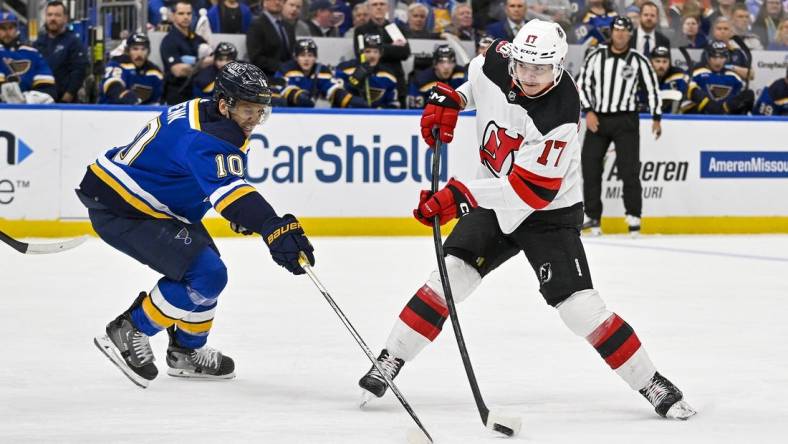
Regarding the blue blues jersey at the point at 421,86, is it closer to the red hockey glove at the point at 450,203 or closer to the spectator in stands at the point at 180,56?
the spectator in stands at the point at 180,56

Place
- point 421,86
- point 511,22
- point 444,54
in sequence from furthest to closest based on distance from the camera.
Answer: point 511,22, point 421,86, point 444,54

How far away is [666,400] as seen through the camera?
3.54 metres

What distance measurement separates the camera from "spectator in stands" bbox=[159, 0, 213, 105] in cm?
947

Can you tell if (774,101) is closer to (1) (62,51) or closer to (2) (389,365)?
(1) (62,51)

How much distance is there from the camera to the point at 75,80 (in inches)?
369

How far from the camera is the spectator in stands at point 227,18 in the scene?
391 inches

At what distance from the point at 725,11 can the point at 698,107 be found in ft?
4.56

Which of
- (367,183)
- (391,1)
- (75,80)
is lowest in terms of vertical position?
(367,183)

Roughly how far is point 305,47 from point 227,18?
0.70 m

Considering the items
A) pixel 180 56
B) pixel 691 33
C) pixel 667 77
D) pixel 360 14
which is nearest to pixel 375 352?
pixel 180 56

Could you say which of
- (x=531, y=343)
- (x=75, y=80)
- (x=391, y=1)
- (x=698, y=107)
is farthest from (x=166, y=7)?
(x=531, y=343)

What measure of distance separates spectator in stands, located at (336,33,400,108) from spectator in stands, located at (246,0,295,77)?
23.0 inches

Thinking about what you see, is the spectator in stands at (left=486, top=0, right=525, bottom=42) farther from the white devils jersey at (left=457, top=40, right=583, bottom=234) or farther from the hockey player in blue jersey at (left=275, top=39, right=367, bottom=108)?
the white devils jersey at (left=457, top=40, right=583, bottom=234)

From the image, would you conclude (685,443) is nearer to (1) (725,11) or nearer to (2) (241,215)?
(2) (241,215)
